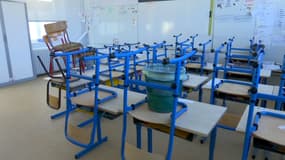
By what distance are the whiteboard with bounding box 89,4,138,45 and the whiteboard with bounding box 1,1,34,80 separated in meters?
1.85

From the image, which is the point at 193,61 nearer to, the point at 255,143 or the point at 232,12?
the point at 232,12

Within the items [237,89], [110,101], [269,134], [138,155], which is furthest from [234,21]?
[138,155]

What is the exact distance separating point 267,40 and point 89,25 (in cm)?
477

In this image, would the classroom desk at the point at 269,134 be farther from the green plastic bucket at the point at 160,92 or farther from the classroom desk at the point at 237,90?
the classroom desk at the point at 237,90

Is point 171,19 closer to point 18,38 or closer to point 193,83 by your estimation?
point 193,83

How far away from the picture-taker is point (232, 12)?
4.24 m

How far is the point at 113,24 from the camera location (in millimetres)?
5941

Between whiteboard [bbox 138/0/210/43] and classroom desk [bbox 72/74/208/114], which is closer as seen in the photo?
classroom desk [bbox 72/74/208/114]

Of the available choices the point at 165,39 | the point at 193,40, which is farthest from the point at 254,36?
the point at 165,39

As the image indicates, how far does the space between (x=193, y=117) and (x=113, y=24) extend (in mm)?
4869

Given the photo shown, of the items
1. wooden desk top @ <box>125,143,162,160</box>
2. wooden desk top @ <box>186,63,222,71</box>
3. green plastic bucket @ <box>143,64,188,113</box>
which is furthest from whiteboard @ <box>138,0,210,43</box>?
wooden desk top @ <box>125,143,162,160</box>

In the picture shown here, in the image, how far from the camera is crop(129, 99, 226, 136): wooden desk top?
144cm

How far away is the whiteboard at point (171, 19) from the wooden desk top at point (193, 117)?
3.26 metres

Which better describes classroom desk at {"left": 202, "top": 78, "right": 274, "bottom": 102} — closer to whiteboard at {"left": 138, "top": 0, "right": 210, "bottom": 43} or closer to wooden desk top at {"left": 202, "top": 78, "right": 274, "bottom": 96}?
wooden desk top at {"left": 202, "top": 78, "right": 274, "bottom": 96}
